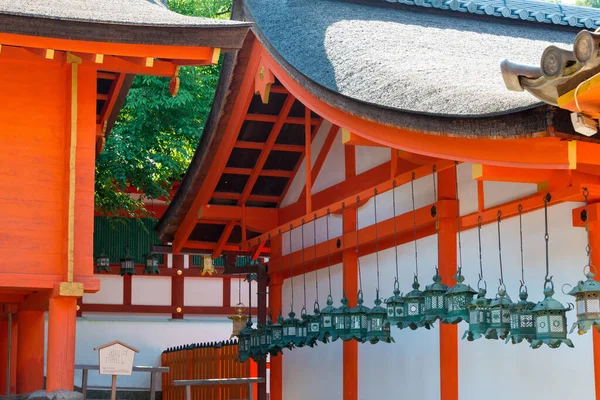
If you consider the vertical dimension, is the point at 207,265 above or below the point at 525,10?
below

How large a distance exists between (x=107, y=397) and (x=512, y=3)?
9637 mm

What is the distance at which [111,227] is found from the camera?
1800 centimetres

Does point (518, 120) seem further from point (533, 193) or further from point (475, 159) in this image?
point (533, 193)

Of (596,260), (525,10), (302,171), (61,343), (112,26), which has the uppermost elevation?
(525,10)

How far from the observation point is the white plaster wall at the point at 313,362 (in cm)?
1106

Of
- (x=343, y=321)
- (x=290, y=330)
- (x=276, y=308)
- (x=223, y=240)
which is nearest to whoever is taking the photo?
(x=343, y=321)

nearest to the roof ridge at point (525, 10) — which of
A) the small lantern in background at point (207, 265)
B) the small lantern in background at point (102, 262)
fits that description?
the small lantern in background at point (207, 265)

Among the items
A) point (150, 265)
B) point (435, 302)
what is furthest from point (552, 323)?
point (150, 265)

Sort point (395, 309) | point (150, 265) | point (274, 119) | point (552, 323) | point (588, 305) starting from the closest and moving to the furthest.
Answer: point (588, 305), point (552, 323), point (395, 309), point (274, 119), point (150, 265)

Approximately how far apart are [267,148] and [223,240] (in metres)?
1.92

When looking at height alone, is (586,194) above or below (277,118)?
below

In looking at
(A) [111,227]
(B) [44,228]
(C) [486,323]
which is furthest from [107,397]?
(C) [486,323]

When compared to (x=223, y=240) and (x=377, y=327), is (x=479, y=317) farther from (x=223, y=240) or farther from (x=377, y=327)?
(x=223, y=240)

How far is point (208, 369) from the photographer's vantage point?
15477 mm
